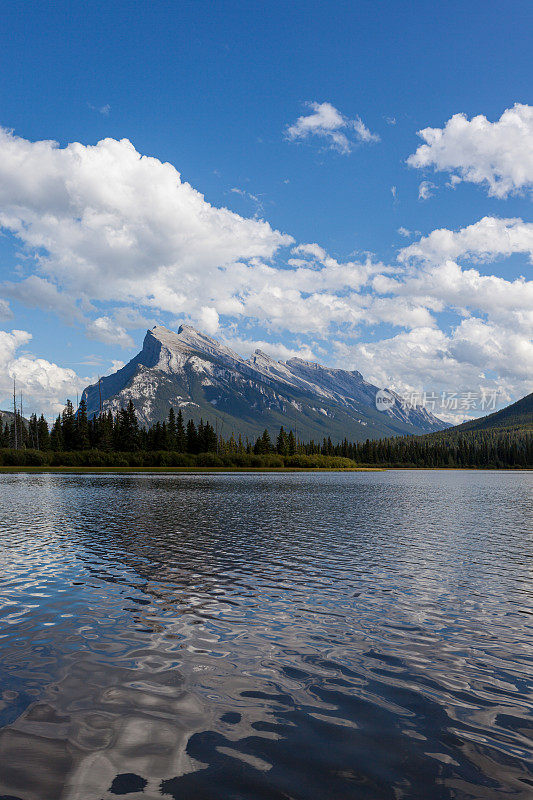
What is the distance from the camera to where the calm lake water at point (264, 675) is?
30.6 feet

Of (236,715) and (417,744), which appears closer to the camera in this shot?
(417,744)

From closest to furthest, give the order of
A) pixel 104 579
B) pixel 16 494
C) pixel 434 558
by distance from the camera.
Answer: pixel 104 579 < pixel 434 558 < pixel 16 494

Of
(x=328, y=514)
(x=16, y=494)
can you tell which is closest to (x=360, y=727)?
(x=328, y=514)

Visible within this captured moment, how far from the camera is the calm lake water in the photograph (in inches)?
367

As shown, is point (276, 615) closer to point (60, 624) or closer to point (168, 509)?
point (60, 624)

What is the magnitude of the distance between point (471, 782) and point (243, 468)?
18685cm

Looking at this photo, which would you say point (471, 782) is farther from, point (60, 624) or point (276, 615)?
point (60, 624)

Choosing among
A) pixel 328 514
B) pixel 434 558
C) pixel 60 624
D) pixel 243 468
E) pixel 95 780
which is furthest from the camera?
pixel 243 468

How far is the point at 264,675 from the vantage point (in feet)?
45.7

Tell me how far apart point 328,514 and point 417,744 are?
46.8 metres

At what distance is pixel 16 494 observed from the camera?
76.9 meters

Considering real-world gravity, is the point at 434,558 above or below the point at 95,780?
below

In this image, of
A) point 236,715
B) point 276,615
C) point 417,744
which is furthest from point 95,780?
point 276,615

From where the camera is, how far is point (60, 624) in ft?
60.0
